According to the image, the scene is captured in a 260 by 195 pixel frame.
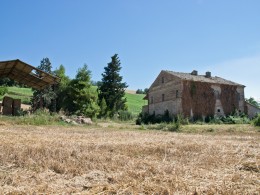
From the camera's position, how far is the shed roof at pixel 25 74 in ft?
71.6

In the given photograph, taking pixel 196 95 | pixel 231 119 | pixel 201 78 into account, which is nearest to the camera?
pixel 231 119

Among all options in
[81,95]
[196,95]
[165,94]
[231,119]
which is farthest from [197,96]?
[81,95]

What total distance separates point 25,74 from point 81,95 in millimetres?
20925

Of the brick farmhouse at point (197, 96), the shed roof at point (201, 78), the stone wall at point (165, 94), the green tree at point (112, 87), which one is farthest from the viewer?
the green tree at point (112, 87)

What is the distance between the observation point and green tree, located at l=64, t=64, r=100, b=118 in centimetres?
4512

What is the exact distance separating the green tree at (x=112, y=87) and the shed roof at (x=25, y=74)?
29.2 meters

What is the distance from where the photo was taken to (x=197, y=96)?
41.6 meters

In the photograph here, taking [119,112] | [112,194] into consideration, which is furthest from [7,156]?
[119,112]

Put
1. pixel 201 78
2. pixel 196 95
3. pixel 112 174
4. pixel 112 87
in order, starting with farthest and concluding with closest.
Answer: pixel 112 87, pixel 201 78, pixel 196 95, pixel 112 174

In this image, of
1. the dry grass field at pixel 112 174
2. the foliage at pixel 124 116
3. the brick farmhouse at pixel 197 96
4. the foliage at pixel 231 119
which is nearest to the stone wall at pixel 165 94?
the brick farmhouse at pixel 197 96

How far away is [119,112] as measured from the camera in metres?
55.7

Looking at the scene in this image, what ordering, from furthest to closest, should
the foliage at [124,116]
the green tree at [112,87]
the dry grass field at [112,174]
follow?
the green tree at [112,87], the foliage at [124,116], the dry grass field at [112,174]

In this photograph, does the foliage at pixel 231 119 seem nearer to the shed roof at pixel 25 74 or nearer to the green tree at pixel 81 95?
the green tree at pixel 81 95

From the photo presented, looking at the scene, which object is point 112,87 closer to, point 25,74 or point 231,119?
point 231,119
